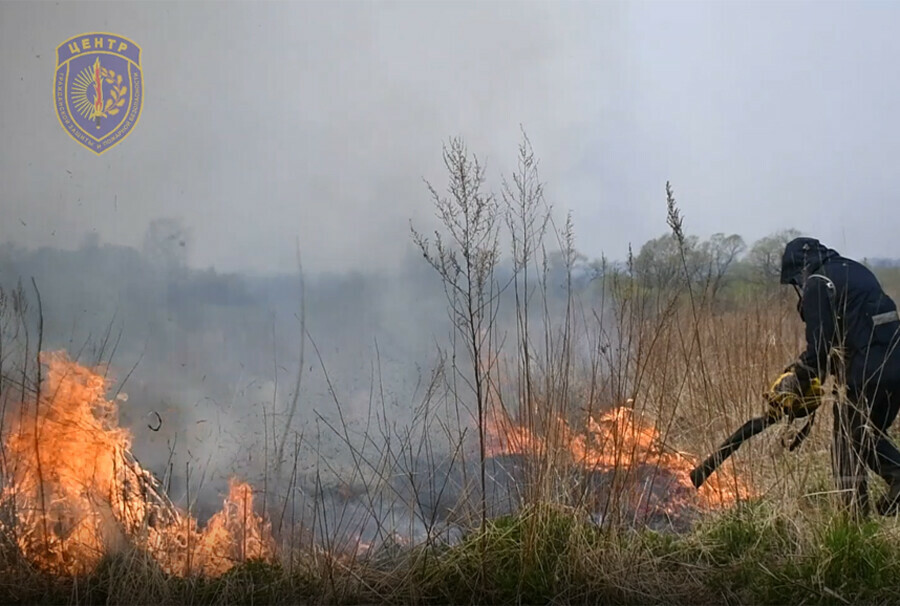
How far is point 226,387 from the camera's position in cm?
310

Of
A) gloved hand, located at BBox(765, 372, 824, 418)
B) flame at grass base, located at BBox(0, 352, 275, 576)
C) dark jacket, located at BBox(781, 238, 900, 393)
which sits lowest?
flame at grass base, located at BBox(0, 352, 275, 576)

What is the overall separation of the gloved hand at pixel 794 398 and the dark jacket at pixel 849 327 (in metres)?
0.04

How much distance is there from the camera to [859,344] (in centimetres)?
309

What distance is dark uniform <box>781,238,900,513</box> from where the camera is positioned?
3066 mm

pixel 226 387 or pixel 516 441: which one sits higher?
pixel 226 387

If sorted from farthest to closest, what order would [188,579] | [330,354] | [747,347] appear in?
[747,347] < [330,354] < [188,579]

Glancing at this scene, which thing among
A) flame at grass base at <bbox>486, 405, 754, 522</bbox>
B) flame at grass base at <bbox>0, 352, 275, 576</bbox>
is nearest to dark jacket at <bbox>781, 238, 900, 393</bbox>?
flame at grass base at <bbox>486, 405, 754, 522</bbox>

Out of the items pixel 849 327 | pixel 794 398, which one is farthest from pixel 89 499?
pixel 849 327

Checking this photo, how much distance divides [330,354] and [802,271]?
7.48 feet

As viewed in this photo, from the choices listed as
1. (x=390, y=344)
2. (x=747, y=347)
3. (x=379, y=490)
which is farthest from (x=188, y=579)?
(x=747, y=347)

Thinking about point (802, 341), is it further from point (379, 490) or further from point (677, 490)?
point (379, 490)

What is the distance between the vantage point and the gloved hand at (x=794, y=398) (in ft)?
10.2

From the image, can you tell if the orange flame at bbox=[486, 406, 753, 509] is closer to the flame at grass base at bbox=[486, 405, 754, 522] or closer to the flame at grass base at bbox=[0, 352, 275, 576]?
the flame at grass base at bbox=[486, 405, 754, 522]

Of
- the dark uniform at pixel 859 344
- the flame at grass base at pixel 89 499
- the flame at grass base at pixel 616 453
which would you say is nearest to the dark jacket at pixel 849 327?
the dark uniform at pixel 859 344
